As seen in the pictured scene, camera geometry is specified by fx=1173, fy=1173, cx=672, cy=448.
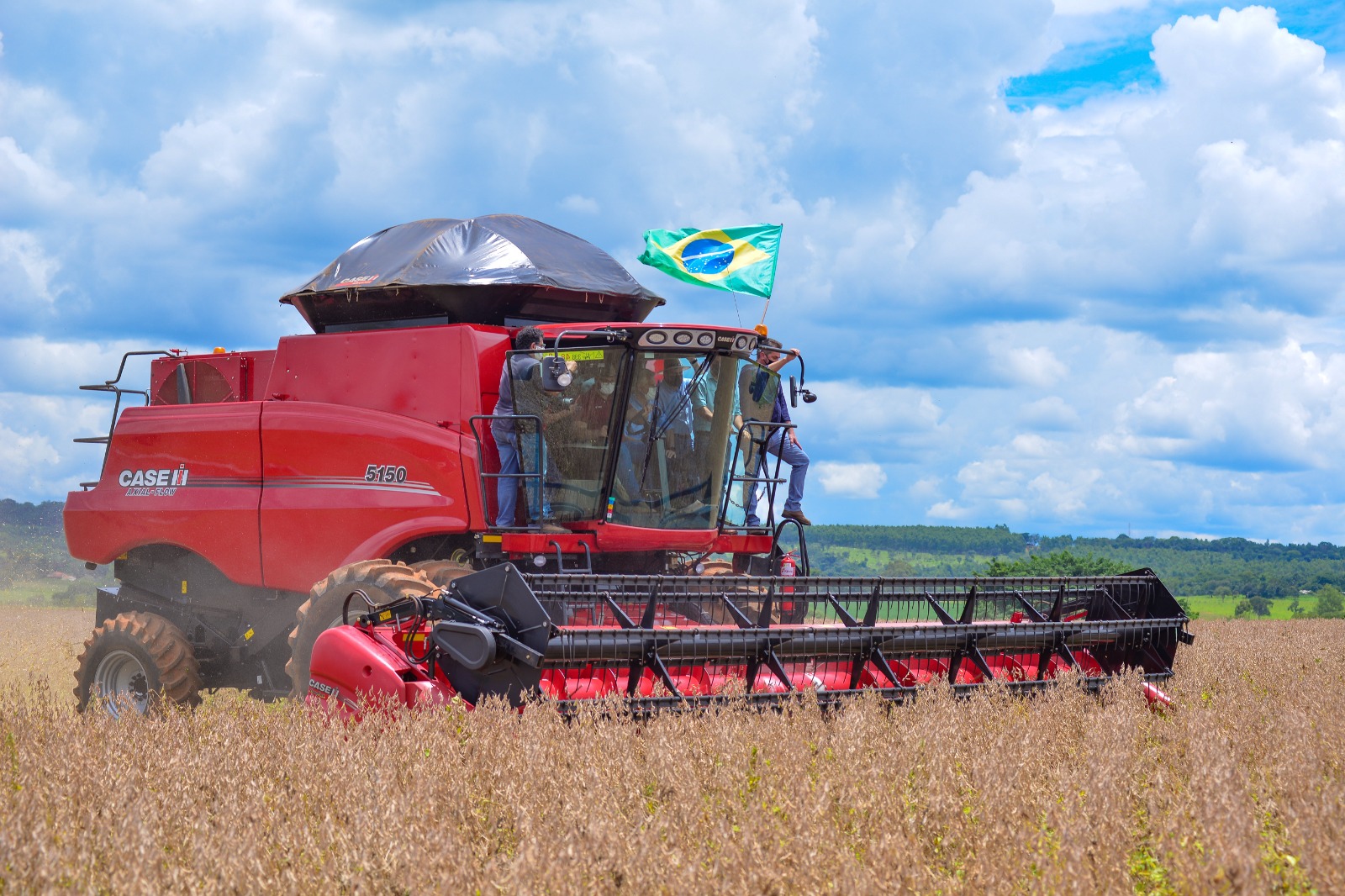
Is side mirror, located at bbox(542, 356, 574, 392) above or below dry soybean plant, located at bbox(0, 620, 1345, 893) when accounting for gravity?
above

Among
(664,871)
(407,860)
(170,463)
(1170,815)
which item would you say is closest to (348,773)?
(407,860)

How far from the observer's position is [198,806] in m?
3.74

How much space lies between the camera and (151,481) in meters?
9.06

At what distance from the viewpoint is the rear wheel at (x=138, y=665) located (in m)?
8.33

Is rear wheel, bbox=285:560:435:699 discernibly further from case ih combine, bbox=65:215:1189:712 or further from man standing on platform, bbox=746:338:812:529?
man standing on platform, bbox=746:338:812:529

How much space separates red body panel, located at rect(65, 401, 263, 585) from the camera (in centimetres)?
847

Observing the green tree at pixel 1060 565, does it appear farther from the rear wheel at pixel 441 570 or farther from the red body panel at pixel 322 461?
the rear wheel at pixel 441 570

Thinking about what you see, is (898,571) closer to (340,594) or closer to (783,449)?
(783,449)

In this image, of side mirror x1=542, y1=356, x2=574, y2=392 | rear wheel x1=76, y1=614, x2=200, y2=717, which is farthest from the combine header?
rear wheel x1=76, y1=614, x2=200, y2=717

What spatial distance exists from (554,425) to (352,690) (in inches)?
94.4

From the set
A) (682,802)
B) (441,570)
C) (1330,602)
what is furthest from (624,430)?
(1330,602)

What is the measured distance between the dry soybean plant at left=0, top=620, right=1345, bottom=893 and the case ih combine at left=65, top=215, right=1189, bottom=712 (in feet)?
1.63

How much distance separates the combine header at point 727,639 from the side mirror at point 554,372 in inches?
58.3

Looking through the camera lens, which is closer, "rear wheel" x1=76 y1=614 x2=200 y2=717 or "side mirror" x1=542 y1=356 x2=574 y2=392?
"side mirror" x1=542 y1=356 x2=574 y2=392
